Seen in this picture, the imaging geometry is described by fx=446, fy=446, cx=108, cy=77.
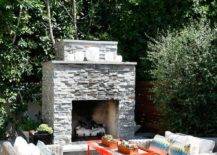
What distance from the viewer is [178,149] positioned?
6391 mm

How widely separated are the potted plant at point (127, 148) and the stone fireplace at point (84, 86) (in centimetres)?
327

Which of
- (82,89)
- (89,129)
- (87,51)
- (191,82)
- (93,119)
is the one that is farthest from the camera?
(93,119)

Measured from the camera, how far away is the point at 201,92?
9531 mm

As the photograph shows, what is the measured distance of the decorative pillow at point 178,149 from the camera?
6250mm

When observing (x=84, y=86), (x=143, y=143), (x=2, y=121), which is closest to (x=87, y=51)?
(x=84, y=86)

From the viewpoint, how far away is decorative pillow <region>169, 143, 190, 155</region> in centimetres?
625

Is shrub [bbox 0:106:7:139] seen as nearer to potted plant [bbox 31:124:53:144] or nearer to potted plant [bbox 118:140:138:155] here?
potted plant [bbox 31:124:53:144]

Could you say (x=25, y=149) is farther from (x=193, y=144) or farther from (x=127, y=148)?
(x=193, y=144)

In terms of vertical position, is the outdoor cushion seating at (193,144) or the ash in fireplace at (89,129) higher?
the outdoor cushion seating at (193,144)

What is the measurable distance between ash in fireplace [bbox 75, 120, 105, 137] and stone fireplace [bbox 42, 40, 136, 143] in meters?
0.15

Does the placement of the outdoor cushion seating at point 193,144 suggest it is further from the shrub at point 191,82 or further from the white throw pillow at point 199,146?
the shrub at point 191,82

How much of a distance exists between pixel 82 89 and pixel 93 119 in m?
1.33

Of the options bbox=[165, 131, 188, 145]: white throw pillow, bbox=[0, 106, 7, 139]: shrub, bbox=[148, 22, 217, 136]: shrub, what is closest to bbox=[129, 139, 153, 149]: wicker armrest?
bbox=[165, 131, 188, 145]: white throw pillow

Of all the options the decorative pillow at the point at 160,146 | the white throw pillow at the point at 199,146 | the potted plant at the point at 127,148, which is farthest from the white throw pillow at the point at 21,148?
the white throw pillow at the point at 199,146
